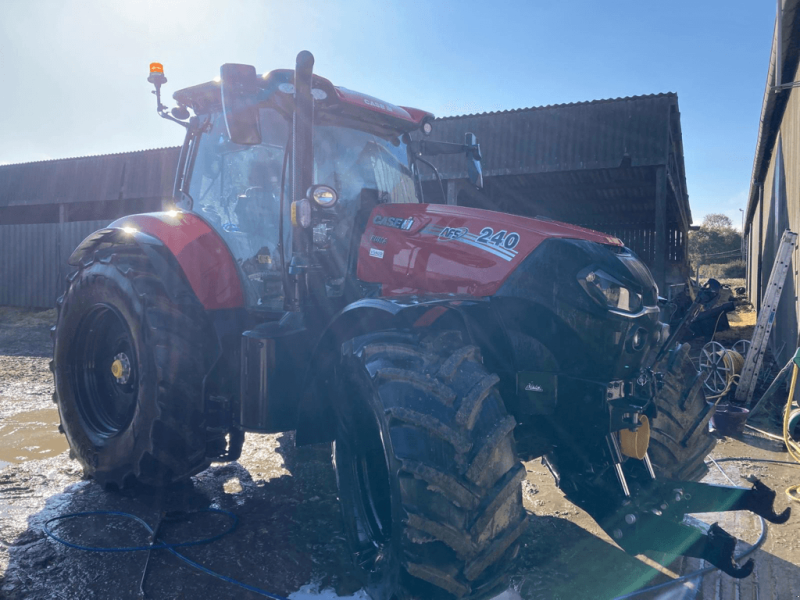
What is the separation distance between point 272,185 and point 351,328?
1.30m

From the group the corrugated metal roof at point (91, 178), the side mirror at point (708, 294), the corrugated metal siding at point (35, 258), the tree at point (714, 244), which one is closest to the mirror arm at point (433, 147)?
the side mirror at point (708, 294)

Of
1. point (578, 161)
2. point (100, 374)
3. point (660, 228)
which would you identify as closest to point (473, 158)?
point (100, 374)

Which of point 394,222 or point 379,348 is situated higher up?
point 394,222

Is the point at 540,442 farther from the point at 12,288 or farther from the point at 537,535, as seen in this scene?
the point at 12,288

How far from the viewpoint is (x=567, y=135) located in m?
12.3

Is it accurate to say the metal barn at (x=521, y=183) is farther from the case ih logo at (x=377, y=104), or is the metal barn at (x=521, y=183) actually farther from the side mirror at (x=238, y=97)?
the side mirror at (x=238, y=97)

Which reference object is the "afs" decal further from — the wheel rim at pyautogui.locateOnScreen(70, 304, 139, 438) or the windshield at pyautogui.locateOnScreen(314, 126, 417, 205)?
the wheel rim at pyautogui.locateOnScreen(70, 304, 139, 438)

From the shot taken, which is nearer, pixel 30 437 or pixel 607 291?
pixel 607 291

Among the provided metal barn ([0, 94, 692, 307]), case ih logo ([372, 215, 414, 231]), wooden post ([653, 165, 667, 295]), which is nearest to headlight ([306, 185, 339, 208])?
case ih logo ([372, 215, 414, 231])

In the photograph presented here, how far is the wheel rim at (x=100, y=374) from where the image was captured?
3.93 metres

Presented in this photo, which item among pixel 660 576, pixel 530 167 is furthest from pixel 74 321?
pixel 530 167

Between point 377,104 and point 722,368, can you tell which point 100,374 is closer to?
point 377,104

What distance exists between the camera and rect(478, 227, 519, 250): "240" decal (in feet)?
9.48

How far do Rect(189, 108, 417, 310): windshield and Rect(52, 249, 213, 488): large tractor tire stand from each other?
1.55 feet
